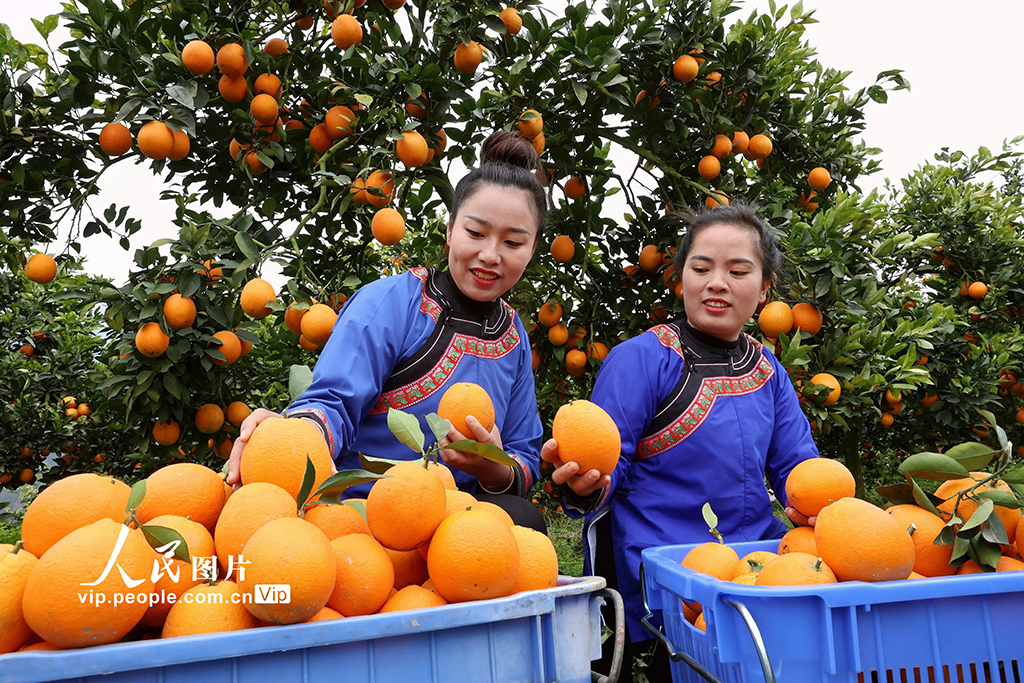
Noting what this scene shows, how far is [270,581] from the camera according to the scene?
31.2 inches

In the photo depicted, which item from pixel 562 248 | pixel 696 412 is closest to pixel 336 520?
pixel 696 412

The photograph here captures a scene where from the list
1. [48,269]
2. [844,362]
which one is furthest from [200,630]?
[48,269]

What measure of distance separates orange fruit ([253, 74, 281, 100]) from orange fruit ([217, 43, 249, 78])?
10cm

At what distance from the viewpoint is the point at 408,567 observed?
1062mm

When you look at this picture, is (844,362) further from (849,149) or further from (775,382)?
(849,149)

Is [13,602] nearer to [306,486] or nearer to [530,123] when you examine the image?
[306,486]

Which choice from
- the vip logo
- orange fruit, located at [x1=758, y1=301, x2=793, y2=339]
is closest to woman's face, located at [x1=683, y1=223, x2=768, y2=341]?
orange fruit, located at [x1=758, y1=301, x2=793, y2=339]

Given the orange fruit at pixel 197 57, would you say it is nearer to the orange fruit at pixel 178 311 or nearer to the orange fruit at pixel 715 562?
the orange fruit at pixel 178 311

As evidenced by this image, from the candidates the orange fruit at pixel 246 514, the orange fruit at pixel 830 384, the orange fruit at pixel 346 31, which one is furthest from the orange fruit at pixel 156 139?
the orange fruit at pixel 830 384

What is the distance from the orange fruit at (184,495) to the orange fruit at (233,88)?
2.17 metres

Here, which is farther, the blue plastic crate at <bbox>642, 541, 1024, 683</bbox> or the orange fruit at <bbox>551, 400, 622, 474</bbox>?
the orange fruit at <bbox>551, 400, 622, 474</bbox>

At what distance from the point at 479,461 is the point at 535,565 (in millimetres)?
430

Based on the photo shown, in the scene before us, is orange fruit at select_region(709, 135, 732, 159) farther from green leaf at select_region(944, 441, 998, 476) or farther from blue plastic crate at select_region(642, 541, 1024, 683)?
blue plastic crate at select_region(642, 541, 1024, 683)

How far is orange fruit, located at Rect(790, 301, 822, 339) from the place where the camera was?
8.64ft
